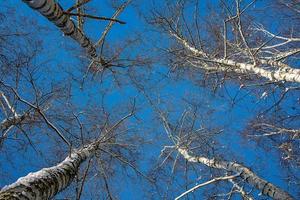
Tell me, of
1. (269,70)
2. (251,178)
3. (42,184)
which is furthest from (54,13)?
(251,178)

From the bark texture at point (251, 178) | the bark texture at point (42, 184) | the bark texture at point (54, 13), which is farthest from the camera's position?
the bark texture at point (251, 178)

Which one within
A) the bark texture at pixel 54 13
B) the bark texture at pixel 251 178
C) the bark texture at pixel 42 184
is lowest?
the bark texture at pixel 42 184

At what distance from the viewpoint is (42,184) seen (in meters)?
3.27

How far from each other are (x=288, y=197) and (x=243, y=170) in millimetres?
1035

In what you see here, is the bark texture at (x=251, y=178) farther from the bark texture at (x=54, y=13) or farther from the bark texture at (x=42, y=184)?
the bark texture at (x=54, y=13)

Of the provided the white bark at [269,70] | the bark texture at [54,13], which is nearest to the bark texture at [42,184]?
the bark texture at [54,13]

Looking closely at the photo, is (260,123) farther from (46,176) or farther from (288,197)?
(46,176)

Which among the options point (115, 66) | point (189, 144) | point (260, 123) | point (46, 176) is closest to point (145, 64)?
point (115, 66)

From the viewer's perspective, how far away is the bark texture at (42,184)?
290 centimetres

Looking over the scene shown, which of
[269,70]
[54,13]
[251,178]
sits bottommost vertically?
[54,13]

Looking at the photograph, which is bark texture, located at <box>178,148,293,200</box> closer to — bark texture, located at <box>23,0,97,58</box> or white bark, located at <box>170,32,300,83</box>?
white bark, located at <box>170,32,300,83</box>

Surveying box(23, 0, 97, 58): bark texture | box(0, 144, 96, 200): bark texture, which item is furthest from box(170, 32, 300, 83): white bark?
box(0, 144, 96, 200): bark texture

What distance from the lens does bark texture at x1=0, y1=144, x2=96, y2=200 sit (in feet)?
9.51

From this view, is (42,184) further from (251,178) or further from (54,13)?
(251,178)
